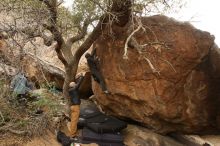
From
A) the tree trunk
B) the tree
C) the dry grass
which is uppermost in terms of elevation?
the tree

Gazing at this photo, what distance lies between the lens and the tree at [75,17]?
9781mm

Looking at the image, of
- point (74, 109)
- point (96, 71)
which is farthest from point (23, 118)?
point (96, 71)

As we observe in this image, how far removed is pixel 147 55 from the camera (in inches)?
408

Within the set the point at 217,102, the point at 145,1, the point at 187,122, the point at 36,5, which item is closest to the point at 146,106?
the point at 187,122

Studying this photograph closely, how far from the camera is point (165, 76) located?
1035 cm

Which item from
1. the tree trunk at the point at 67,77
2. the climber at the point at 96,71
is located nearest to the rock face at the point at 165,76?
the climber at the point at 96,71

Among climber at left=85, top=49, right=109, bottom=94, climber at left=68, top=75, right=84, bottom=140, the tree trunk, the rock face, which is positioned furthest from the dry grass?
the rock face

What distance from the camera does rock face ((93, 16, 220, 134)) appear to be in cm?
1030

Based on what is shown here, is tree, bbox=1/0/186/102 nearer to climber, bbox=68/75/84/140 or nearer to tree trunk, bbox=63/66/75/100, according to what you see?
tree trunk, bbox=63/66/75/100

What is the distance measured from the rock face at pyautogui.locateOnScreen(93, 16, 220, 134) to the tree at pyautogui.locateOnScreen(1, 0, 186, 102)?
495 mm

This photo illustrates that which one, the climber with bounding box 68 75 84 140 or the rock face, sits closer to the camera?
the rock face

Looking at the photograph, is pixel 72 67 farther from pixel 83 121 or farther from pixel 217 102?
pixel 217 102

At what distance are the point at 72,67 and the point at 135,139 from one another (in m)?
3.19

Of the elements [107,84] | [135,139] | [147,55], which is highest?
[147,55]
